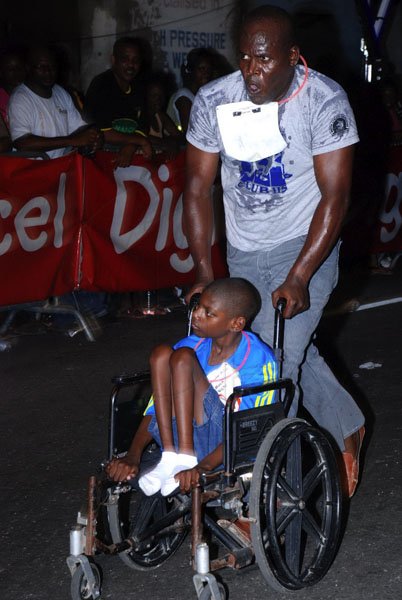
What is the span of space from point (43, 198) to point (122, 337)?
1.29 meters

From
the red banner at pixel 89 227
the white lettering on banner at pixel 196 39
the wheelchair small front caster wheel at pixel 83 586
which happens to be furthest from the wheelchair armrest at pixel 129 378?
the white lettering on banner at pixel 196 39

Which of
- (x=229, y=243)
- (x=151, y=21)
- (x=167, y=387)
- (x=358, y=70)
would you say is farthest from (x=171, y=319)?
(x=358, y=70)

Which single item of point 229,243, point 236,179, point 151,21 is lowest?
point 229,243

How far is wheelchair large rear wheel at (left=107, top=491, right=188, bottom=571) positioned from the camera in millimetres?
3855

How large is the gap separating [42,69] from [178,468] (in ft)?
19.3

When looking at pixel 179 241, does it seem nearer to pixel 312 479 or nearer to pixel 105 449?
pixel 105 449

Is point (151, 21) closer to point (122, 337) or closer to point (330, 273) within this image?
point (122, 337)

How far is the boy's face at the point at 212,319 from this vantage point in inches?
158

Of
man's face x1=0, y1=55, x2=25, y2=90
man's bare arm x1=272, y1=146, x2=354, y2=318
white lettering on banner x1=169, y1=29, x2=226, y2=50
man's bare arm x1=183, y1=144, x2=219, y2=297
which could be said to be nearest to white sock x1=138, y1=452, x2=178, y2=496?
man's bare arm x1=272, y1=146, x2=354, y2=318

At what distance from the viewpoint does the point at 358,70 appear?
19828mm

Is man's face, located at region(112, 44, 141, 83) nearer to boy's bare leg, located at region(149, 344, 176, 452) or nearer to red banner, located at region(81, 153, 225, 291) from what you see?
red banner, located at region(81, 153, 225, 291)

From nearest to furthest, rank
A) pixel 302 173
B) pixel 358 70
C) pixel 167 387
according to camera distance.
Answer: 1. pixel 167 387
2. pixel 302 173
3. pixel 358 70

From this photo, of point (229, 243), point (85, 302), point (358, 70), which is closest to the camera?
point (229, 243)

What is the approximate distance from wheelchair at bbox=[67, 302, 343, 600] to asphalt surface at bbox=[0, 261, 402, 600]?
0.50 feet
